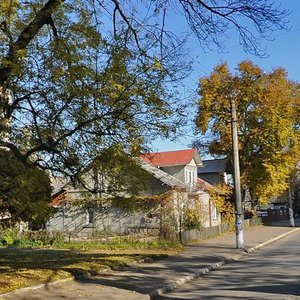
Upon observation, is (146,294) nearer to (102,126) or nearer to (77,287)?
(77,287)

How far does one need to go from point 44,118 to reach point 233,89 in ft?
122

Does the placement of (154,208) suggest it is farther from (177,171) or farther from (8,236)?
(177,171)

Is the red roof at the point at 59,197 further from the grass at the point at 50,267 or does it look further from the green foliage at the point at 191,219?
the green foliage at the point at 191,219

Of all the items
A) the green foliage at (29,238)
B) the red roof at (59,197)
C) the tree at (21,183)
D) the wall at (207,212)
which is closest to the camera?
the tree at (21,183)

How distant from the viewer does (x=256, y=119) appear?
46219 millimetres

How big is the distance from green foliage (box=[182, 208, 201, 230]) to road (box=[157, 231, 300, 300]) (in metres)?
10.8

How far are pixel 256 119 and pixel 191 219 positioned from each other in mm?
19969

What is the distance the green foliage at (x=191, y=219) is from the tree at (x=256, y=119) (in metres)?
17.6

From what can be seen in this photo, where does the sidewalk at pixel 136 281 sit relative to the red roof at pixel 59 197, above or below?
below

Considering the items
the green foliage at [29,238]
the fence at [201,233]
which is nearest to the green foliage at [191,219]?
the fence at [201,233]

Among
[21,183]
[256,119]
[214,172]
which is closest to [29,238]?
[21,183]

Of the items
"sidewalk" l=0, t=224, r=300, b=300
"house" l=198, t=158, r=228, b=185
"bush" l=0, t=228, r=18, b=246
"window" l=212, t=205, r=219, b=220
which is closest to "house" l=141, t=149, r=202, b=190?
"window" l=212, t=205, r=219, b=220

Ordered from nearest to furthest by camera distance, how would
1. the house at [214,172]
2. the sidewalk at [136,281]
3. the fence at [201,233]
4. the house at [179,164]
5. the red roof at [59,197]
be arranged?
the sidewalk at [136,281] → the red roof at [59,197] → the fence at [201,233] → the house at [179,164] → the house at [214,172]

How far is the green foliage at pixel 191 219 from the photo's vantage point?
28542 millimetres
